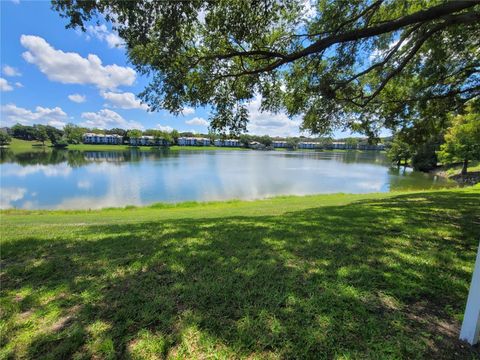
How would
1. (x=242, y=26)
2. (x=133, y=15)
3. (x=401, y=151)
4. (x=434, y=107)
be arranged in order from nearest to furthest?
(x=133, y=15) → (x=242, y=26) → (x=434, y=107) → (x=401, y=151)

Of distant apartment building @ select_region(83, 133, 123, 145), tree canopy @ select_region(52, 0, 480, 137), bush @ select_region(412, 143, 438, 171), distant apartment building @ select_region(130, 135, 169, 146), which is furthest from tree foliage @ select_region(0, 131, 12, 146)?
bush @ select_region(412, 143, 438, 171)

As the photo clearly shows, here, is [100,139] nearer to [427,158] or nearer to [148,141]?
[148,141]

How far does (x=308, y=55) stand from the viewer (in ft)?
23.2

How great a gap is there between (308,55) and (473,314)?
23.0 ft

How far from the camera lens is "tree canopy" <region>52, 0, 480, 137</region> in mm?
4879

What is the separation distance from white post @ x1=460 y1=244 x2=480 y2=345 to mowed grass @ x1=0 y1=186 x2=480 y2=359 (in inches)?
3.2

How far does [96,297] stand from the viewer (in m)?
2.66

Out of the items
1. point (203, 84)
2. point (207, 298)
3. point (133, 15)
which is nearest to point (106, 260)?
point (207, 298)

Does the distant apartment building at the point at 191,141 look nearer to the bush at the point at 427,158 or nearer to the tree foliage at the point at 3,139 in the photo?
→ the tree foliage at the point at 3,139

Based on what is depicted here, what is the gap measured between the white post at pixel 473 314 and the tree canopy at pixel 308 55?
15.3 ft

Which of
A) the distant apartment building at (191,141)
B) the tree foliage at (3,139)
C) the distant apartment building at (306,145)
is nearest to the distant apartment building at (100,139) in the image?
the distant apartment building at (191,141)

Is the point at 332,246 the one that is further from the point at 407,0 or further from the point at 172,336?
the point at 407,0

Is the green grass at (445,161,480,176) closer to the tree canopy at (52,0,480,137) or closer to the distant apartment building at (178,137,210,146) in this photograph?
the tree canopy at (52,0,480,137)

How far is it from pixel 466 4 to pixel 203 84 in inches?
216
